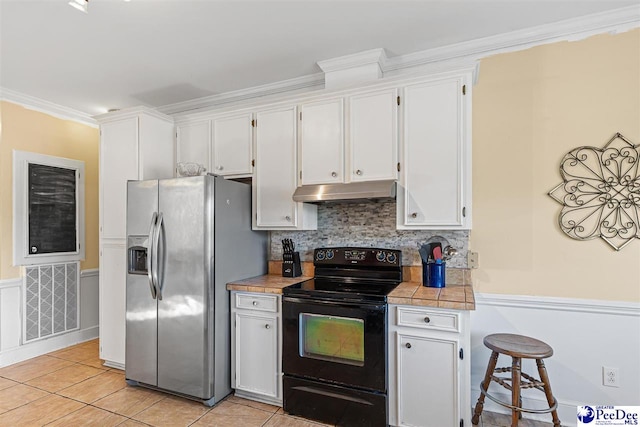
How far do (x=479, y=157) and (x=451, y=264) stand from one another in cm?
82

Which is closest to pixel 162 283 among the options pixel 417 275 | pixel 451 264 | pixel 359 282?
pixel 359 282

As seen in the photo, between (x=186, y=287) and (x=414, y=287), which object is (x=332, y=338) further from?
(x=186, y=287)

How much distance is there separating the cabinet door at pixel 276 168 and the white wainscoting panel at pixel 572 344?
1.67m

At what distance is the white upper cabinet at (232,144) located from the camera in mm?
3006

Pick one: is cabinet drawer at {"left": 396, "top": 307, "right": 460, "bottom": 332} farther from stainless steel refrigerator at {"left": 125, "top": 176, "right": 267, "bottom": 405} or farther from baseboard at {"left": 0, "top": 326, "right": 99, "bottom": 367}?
baseboard at {"left": 0, "top": 326, "right": 99, "bottom": 367}

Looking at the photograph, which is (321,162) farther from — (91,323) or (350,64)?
(91,323)

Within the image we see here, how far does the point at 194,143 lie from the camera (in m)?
3.24

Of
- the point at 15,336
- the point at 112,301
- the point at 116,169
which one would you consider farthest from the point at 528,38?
the point at 15,336

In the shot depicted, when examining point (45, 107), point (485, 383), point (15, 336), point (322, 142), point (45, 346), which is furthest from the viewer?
point (45, 107)

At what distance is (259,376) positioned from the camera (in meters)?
2.56

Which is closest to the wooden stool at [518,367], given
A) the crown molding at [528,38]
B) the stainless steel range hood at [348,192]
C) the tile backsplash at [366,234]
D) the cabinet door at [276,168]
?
the tile backsplash at [366,234]

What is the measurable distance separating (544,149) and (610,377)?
1555 millimetres

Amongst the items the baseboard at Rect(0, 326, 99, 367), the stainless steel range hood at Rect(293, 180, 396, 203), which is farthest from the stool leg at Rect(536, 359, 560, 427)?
A: the baseboard at Rect(0, 326, 99, 367)

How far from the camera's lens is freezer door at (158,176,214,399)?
252cm
